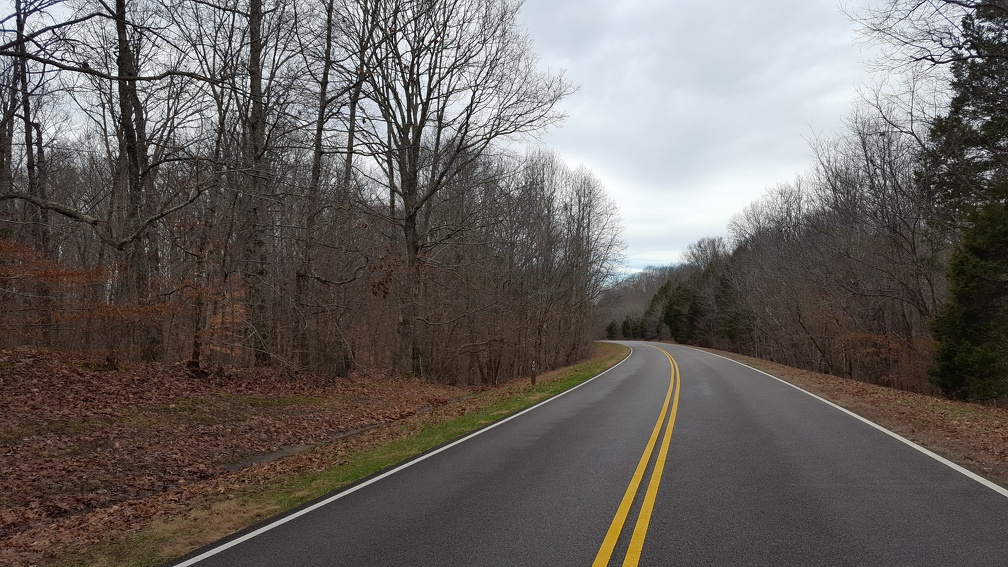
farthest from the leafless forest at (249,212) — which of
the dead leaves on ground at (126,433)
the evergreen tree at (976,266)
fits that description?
the evergreen tree at (976,266)

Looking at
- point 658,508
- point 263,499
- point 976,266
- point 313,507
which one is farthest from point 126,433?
point 976,266

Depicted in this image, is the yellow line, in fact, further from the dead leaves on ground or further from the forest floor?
the dead leaves on ground

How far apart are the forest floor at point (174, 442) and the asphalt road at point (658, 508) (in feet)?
3.12

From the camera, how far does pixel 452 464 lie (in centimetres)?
780

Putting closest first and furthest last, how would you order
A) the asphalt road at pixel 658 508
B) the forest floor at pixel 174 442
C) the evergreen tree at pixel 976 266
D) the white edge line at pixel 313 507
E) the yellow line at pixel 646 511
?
the yellow line at pixel 646 511, the asphalt road at pixel 658 508, the white edge line at pixel 313 507, the forest floor at pixel 174 442, the evergreen tree at pixel 976 266

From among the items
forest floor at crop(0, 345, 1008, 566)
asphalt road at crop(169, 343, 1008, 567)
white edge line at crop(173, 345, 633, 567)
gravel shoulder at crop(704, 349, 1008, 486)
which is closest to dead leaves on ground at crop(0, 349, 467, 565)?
forest floor at crop(0, 345, 1008, 566)

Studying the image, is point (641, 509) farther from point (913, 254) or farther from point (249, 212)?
point (913, 254)

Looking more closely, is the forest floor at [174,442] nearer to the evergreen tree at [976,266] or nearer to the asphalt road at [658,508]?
the asphalt road at [658,508]

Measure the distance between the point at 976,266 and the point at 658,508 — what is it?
1906cm

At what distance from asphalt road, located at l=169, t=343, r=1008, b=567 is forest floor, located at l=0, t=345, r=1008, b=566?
0.95 metres

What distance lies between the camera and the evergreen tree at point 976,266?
58.1 ft

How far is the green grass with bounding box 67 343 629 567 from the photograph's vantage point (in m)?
5.13

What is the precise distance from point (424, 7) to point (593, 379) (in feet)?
46.6

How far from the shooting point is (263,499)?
6797 millimetres
